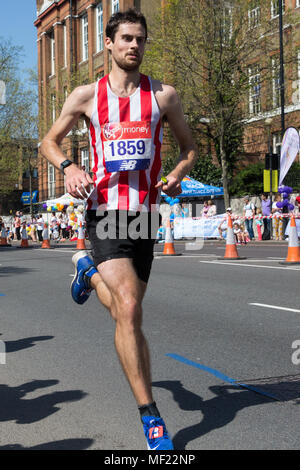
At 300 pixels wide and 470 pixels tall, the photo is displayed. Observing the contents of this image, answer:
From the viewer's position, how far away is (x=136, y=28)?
342 centimetres

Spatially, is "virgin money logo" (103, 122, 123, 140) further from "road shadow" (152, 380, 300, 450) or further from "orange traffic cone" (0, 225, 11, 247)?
"orange traffic cone" (0, 225, 11, 247)

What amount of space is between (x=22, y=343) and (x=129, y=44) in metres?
3.31

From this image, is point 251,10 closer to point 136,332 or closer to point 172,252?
point 172,252

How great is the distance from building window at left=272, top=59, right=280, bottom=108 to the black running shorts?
25.7 m

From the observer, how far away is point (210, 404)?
3.76 m

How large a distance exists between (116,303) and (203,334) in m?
2.90

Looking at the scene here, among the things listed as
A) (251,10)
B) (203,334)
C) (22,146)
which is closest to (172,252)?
(203,334)

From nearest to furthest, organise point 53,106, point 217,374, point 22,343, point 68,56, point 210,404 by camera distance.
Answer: point 210,404, point 217,374, point 22,343, point 53,106, point 68,56

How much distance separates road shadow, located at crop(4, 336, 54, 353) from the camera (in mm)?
5574

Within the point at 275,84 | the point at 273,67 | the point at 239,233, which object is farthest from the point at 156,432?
the point at 275,84

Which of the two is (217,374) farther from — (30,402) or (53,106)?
(53,106)


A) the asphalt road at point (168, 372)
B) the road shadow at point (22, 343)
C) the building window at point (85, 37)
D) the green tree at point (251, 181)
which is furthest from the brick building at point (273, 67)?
the road shadow at point (22, 343)

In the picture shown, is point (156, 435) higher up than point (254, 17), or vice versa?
point (254, 17)
